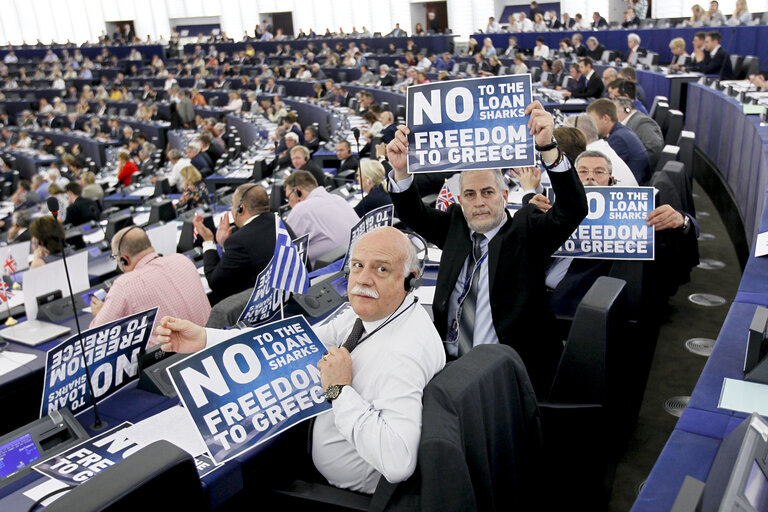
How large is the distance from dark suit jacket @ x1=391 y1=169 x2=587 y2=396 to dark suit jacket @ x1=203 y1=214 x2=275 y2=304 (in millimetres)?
1632

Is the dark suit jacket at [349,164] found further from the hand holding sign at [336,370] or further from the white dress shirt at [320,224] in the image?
the hand holding sign at [336,370]

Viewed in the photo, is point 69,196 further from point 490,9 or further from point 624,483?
point 490,9

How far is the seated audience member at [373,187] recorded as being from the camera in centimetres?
560

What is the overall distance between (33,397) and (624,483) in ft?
9.25

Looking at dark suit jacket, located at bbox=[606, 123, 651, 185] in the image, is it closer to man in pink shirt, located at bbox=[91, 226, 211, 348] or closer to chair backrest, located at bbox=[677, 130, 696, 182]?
chair backrest, located at bbox=[677, 130, 696, 182]

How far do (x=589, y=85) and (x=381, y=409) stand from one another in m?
9.23

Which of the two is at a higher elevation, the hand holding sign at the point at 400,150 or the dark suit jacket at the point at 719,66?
the hand holding sign at the point at 400,150

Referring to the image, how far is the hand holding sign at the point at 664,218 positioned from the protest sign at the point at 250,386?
191 centimetres

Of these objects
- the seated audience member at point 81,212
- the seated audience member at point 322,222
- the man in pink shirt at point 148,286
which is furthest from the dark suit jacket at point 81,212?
the man in pink shirt at point 148,286

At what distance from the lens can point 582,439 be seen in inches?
95.3

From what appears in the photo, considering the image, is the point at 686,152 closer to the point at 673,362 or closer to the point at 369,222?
the point at 673,362

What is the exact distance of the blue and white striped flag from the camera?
291cm

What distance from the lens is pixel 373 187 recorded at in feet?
18.6

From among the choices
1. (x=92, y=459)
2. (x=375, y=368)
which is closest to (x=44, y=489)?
(x=92, y=459)
